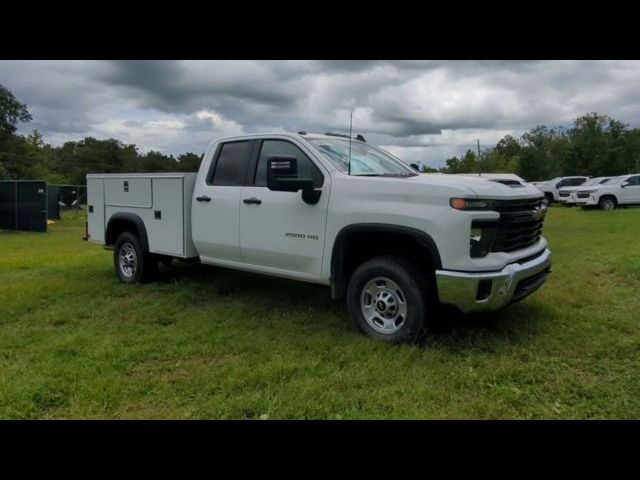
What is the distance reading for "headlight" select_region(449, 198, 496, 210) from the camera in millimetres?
3916

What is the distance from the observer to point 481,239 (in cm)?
397

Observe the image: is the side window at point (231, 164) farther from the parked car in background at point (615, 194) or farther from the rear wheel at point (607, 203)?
the rear wheel at point (607, 203)

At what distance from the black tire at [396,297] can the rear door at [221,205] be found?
1.65m

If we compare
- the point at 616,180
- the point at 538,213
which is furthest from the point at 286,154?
the point at 616,180

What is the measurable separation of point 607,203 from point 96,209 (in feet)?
70.8

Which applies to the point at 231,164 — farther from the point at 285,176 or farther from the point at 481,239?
the point at 481,239

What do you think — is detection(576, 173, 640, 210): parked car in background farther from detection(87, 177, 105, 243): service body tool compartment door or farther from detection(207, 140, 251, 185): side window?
detection(87, 177, 105, 243): service body tool compartment door

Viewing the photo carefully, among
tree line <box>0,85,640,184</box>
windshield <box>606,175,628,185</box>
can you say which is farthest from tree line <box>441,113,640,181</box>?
windshield <box>606,175,628,185</box>

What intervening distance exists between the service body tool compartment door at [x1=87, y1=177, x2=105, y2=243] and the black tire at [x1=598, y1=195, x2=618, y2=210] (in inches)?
840

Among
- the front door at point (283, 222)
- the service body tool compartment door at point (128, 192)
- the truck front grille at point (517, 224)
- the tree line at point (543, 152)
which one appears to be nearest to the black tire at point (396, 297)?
the front door at point (283, 222)

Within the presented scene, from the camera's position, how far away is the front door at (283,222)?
4805mm

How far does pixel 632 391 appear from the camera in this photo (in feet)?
11.4

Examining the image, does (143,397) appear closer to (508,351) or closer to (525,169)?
(508,351)
